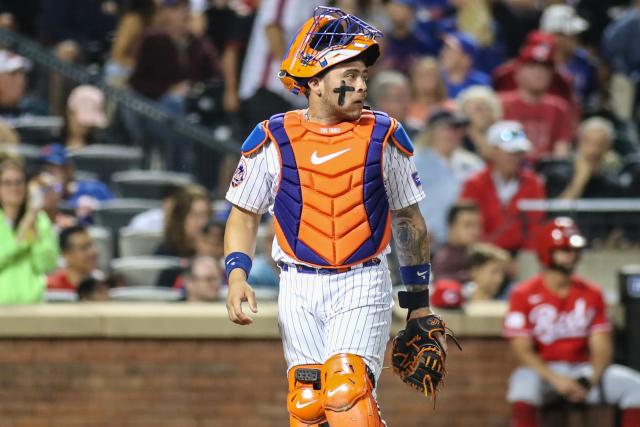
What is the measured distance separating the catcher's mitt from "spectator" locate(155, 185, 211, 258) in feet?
15.6

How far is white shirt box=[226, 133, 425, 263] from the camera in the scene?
5879 mm

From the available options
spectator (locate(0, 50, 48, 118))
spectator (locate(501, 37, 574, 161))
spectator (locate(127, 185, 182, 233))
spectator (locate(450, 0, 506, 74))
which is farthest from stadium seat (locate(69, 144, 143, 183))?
spectator (locate(450, 0, 506, 74))

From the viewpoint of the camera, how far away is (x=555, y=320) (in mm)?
9219

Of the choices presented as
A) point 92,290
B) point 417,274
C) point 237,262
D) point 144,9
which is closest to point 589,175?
point 92,290

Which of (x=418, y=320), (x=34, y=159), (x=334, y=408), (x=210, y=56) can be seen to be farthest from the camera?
(x=210, y=56)

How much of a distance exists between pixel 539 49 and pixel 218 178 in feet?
9.19

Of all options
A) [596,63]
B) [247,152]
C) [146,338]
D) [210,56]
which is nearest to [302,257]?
[247,152]

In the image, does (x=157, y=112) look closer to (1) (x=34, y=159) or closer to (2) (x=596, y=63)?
(1) (x=34, y=159)

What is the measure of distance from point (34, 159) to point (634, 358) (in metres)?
4.82

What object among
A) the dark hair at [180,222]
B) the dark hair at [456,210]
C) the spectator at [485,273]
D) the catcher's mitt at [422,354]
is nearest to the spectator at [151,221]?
the dark hair at [180,222]

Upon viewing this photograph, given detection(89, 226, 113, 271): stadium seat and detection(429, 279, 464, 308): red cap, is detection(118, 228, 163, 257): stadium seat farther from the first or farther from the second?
detection(429, 279, 464, 308): red cap

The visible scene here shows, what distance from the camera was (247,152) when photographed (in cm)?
593

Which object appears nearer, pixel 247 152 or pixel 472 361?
pixel 247 152

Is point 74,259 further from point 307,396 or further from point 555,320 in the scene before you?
point 307,396
